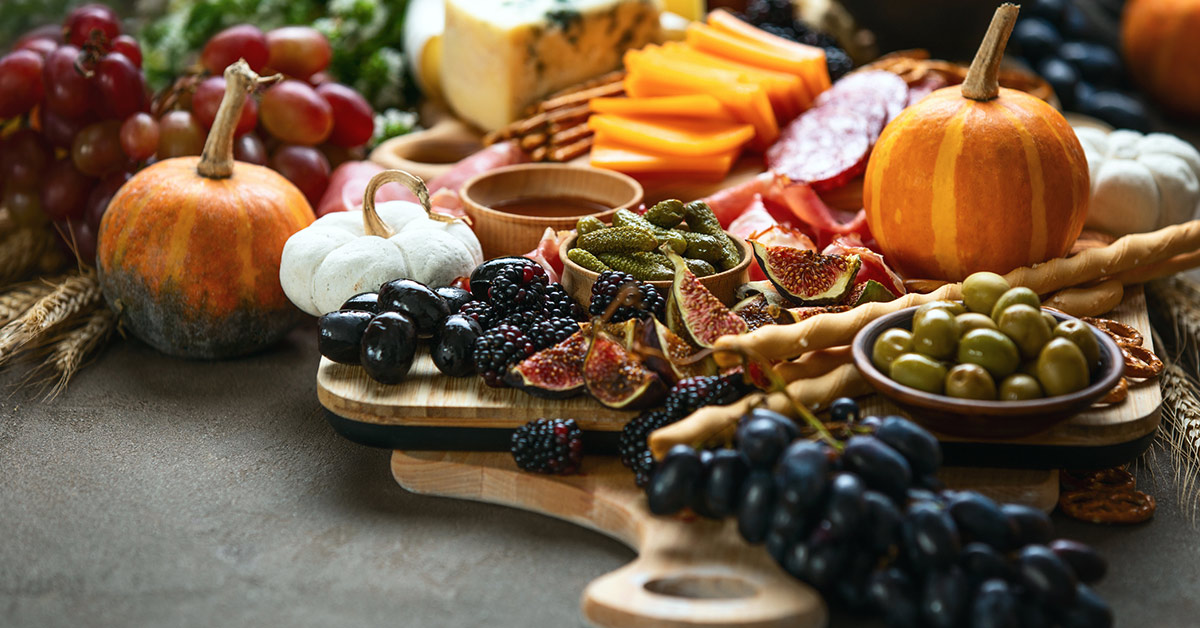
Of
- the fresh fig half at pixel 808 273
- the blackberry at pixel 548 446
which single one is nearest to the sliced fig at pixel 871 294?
the fresh fig half at pixel 808 273

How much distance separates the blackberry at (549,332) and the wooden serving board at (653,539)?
0.24 meters

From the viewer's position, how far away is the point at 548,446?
1813 mm

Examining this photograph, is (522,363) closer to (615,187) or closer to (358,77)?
(615,187)

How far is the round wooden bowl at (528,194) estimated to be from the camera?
253 centimetres

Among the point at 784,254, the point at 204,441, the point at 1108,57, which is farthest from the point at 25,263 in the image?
the point at 1108,57

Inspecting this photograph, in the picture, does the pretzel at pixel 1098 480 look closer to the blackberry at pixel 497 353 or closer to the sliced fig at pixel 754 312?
the sliced fig at pixel 754 312

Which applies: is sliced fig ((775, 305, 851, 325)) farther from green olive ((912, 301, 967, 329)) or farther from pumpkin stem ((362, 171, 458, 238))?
pumpkin stem ((362, 171, 458, 238))

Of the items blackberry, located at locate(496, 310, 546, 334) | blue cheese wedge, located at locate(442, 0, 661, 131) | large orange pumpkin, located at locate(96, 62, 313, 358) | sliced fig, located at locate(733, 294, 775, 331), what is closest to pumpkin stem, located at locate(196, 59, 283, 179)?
large orange pumpkin, located at locate(96, 62, 313, 358)

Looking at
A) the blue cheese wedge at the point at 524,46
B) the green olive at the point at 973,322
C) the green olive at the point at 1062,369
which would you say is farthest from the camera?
the blue cheese wedge at the point at 524,46

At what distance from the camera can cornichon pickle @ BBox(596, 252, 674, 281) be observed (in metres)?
2.16

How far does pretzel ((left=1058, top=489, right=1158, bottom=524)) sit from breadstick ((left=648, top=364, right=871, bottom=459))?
0.45 meters

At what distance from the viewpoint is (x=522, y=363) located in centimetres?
192

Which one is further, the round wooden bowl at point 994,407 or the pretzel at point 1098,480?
the pretzel at point 1098,480

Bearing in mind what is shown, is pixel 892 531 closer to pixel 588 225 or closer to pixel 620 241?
pixel 620 241
